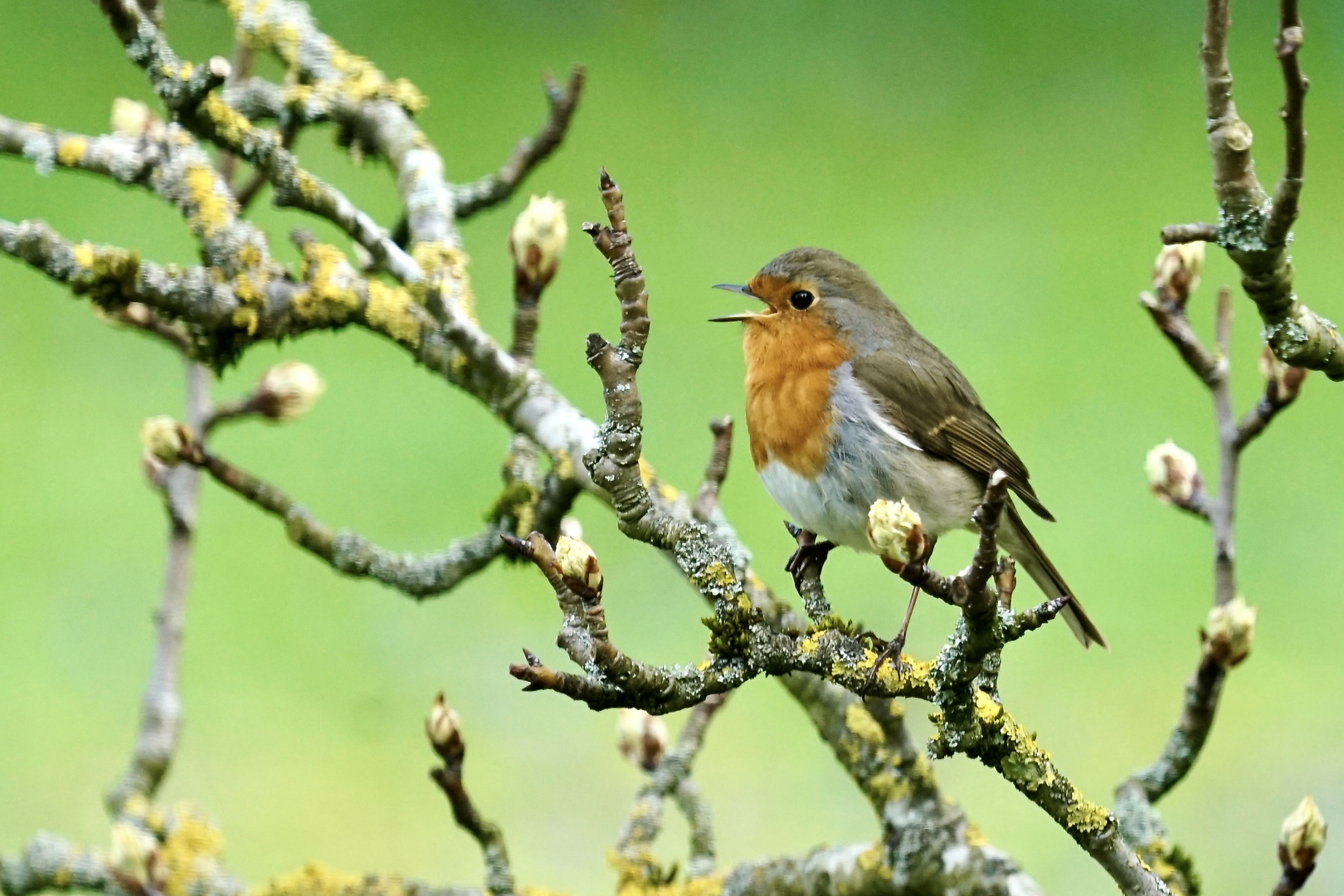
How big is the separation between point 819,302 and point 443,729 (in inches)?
42.1

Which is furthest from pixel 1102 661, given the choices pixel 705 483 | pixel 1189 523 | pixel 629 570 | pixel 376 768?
pixel 705 483

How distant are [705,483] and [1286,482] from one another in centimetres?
329

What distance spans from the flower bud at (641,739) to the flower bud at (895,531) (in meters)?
1.07

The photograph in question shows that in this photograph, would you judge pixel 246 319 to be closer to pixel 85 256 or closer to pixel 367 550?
pixel 85 256

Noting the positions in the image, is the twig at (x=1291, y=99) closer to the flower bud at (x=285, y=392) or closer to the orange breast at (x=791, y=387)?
the orange breast at (x=791, y=387)

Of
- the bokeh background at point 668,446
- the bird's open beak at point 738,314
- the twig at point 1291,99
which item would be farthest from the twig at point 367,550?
the bokeh background at point 668,446

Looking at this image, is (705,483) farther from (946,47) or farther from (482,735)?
(946,47)

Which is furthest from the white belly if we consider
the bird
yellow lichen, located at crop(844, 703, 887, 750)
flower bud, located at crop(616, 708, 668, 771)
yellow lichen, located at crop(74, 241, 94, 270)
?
yellow lichen, located at crop(74, 241, 94, 270)

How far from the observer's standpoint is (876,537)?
1.39 m

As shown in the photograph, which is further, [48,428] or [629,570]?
[48,428]

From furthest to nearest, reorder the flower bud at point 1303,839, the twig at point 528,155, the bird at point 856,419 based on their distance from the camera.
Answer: the twig at point 528,155
the bird at point 856,419
the flower bud at point 1303,839

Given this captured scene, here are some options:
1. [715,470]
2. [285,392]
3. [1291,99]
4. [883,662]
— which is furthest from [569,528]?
[1291,99]

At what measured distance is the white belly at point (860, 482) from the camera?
2357mm

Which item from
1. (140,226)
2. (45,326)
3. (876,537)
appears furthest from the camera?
(140,226)
